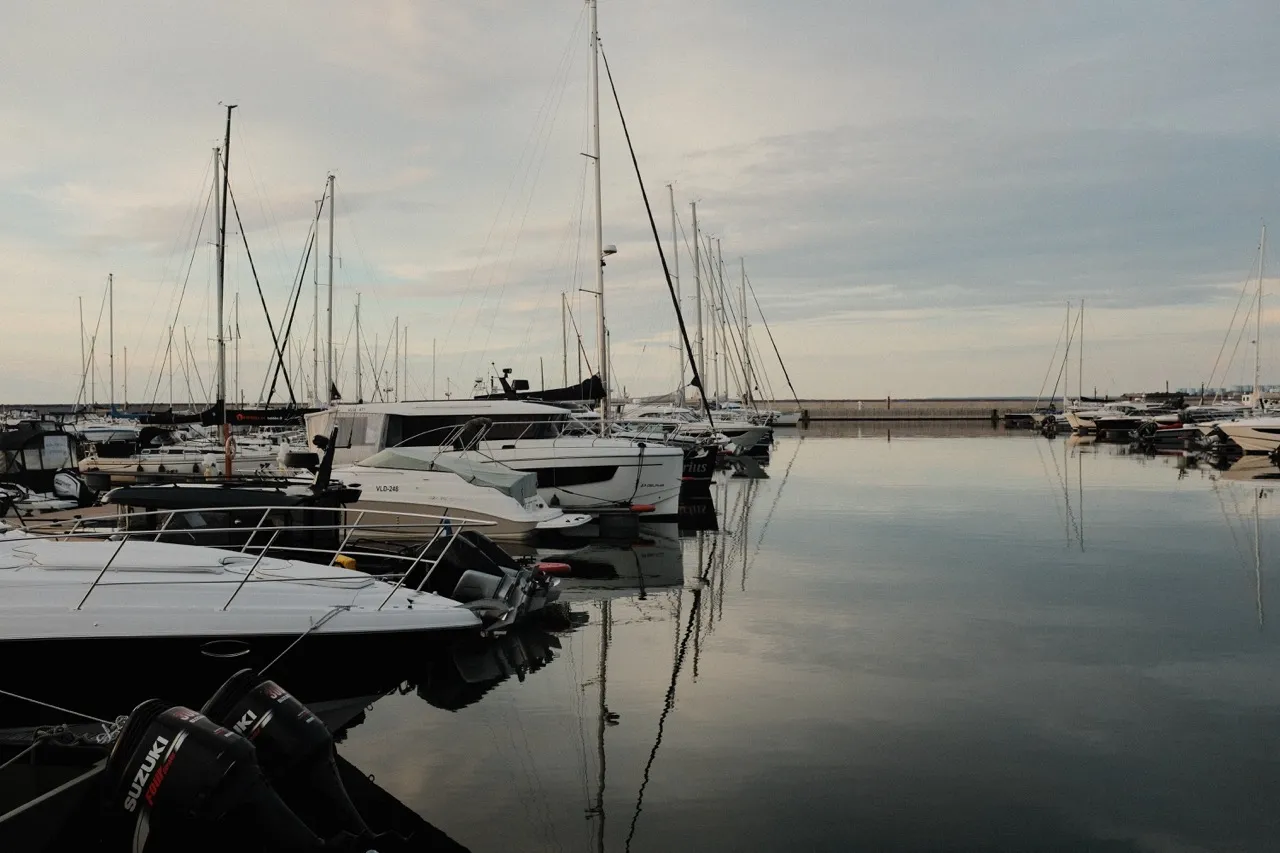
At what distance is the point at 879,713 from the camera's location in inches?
342

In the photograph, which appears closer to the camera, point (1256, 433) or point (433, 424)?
point (433, 424)

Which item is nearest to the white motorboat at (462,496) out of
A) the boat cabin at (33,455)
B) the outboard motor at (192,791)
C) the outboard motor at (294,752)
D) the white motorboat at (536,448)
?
the white motorboat at (536,448)

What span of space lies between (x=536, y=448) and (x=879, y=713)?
13480 millimetres

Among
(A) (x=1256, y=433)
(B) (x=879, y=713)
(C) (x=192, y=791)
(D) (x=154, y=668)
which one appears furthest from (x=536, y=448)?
(A) (x=1256, y=433)

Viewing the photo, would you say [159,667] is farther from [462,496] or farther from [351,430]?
[351,430]

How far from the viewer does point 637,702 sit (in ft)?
29.9

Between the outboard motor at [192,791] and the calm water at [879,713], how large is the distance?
Answer: 144 cm

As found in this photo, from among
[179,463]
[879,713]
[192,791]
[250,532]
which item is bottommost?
[879,713]

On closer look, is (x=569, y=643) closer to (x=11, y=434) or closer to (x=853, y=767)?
(x=853, y=767)

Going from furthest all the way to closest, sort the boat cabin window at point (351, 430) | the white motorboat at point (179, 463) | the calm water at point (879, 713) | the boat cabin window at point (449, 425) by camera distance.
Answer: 1. the white motorboat at point (179, 463)
2. the boat cabin window at point (351, 430)
3. the boat cabin window at point (449, 425)
4. the calm water at point (879, 713)

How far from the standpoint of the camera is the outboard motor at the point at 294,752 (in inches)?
224

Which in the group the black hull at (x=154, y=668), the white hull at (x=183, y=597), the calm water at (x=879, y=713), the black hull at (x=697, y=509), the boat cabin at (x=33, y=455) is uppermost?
the boat cabin at (x=33, y=455)

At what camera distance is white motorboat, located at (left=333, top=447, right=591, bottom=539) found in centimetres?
1775

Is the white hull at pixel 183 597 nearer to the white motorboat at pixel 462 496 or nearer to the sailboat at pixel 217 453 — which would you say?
the white motorboat at pixel 462 496
